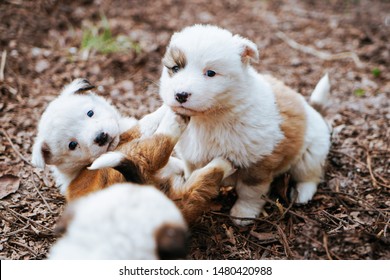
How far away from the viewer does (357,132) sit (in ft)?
16.7

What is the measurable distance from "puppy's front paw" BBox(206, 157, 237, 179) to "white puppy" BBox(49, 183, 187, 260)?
1.11 m

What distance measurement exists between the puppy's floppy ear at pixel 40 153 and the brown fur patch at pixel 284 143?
5.48 ft

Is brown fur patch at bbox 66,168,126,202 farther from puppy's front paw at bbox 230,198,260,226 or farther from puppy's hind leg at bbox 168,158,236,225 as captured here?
puppy's front paw at bbox 230,198,260,226

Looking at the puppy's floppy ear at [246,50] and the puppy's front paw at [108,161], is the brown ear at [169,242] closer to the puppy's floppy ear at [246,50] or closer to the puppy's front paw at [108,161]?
the puppy's front paw at [108,161]

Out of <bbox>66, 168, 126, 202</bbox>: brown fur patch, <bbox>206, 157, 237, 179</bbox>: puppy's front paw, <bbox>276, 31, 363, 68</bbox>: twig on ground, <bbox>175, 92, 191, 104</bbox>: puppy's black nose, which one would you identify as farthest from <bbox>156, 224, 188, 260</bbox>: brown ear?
<bbox>276, 31, 363, 68</bbox>: twig on ground

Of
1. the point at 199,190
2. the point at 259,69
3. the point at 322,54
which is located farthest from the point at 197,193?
the point at 322,54

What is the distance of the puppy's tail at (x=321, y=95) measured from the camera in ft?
15.2

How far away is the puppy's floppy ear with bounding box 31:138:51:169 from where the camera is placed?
3.55 meters

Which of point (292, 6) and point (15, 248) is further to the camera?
point (292, 6)

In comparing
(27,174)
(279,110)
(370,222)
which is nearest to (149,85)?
(27,174)

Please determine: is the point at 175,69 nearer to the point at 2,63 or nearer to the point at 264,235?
the point at 264,235

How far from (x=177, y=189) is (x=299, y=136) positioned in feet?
4.15

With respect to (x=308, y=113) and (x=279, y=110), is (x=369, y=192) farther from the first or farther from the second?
(x=279, y=110)

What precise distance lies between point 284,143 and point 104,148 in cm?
155
